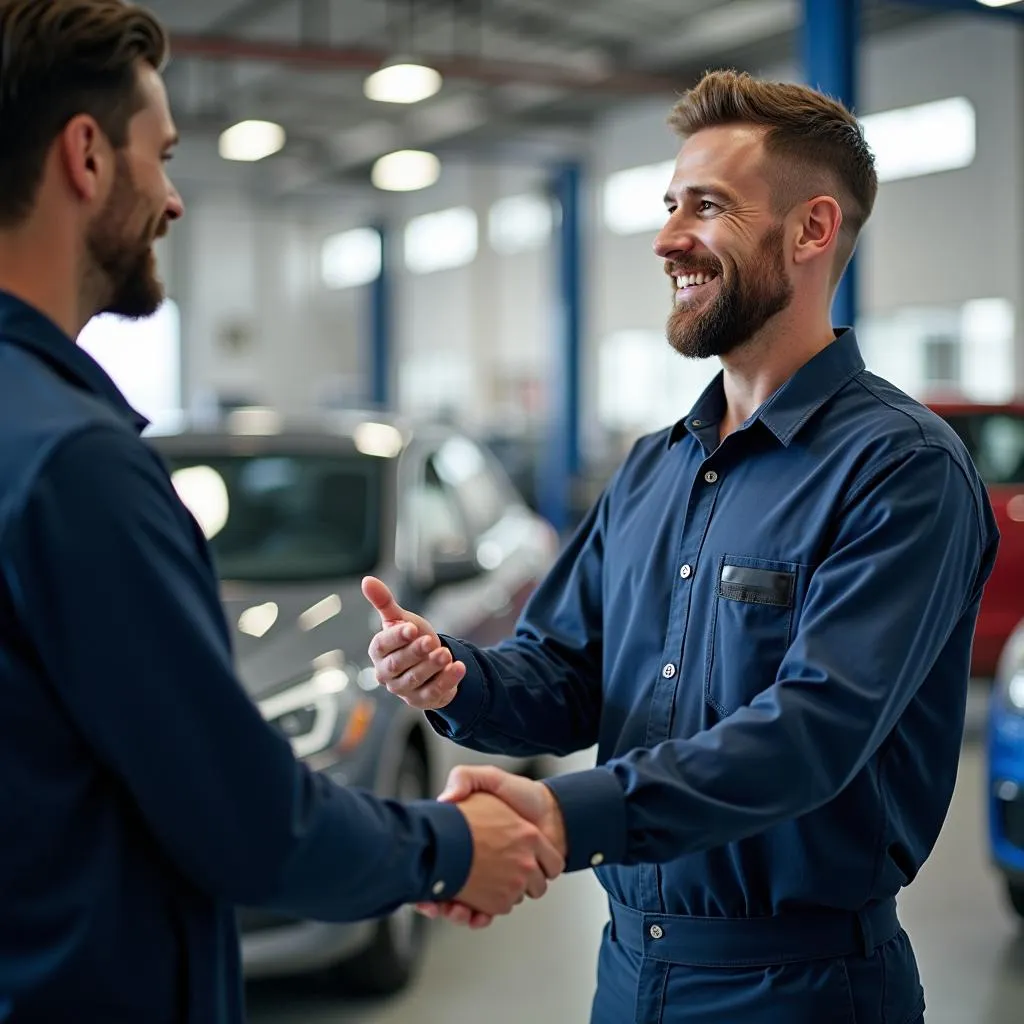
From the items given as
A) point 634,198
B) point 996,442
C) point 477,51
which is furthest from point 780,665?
point 634,198

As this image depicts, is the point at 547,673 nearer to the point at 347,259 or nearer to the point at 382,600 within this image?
the point at 382,600

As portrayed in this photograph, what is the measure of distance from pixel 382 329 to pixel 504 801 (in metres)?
20.3

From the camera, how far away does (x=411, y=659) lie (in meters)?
1.92

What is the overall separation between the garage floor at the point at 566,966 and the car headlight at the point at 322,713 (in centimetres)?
75

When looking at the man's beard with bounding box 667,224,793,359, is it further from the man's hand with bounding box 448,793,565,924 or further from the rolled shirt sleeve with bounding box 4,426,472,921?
the rolled shirt sleeve with bounding box 4,426,472,921

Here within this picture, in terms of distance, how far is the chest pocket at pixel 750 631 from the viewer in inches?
69.2

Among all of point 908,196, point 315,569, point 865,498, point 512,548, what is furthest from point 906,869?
point 908,196

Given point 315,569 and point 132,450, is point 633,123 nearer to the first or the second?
point 315,569

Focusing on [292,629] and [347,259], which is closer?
[292,629]

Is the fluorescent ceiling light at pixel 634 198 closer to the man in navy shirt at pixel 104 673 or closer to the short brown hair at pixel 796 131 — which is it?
the short brown hair at pixel 796 131

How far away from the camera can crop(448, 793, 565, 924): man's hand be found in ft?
5.11

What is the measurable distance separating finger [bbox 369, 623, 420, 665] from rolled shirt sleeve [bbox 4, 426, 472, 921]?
1.77 feet

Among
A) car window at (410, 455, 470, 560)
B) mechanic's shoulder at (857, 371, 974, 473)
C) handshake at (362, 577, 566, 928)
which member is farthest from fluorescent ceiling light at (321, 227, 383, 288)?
handshake at (362, 577, 566, 928)

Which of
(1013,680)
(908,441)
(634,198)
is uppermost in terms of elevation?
(634,198)
